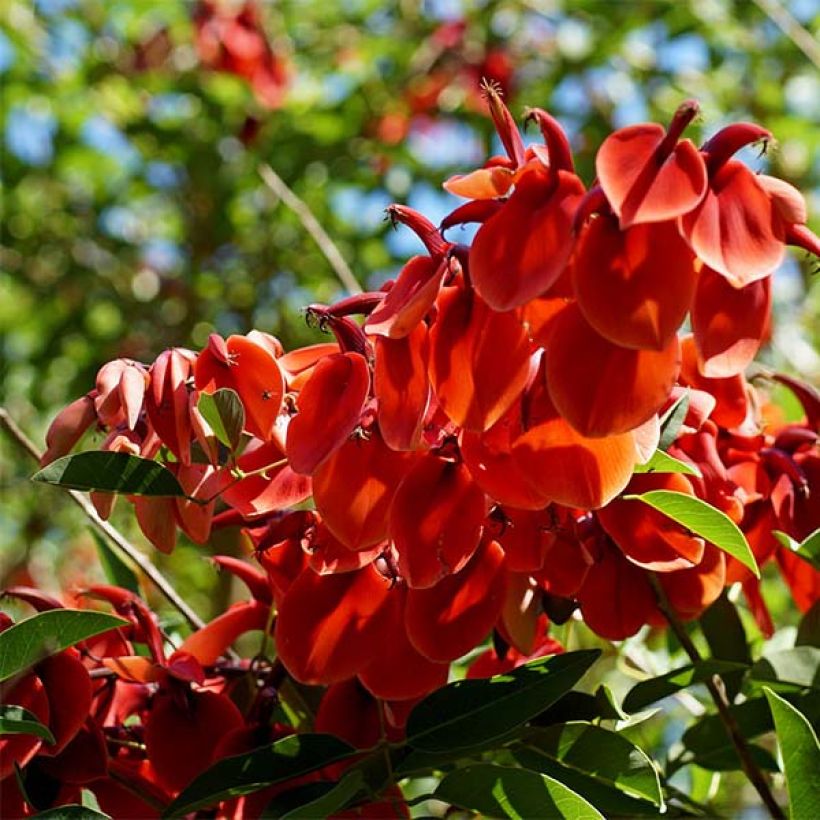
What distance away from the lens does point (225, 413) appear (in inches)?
23.0

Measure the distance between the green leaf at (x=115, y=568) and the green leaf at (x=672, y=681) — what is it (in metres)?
0.34

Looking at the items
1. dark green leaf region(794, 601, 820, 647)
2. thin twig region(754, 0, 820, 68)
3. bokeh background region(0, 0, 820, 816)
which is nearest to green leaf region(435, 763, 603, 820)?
dark green leaf region(794, 601, 820, 647)

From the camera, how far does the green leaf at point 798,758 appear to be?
56 cm

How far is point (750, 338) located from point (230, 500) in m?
0.25

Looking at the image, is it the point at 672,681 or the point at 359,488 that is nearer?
the point at 359,488

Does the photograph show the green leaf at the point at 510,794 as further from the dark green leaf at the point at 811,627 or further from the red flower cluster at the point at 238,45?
the red flower cluster at the point at 238,45

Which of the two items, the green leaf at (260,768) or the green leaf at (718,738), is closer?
the green leaf at (260,768)

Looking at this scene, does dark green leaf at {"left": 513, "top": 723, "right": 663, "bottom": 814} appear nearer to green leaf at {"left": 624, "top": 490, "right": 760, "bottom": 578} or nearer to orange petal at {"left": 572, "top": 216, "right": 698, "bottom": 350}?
green leaf at {"left": 624, "top": 490, "right": 760, "bottom": 578}

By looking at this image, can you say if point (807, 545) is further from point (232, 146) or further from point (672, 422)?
point (232, 146)

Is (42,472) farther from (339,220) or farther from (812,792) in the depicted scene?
(339,220)

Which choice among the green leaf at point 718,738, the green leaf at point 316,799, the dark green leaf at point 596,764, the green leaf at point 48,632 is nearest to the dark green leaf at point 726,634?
the green leaf at point 718,738

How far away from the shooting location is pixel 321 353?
658mm

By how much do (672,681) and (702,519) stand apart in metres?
0.14

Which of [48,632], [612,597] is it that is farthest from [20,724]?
[612,597]
